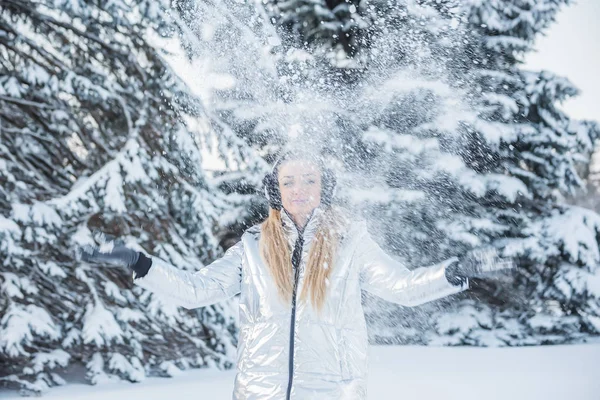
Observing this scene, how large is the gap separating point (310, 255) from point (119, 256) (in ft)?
2.41

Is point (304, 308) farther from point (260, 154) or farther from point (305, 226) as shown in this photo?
point (260, 154)

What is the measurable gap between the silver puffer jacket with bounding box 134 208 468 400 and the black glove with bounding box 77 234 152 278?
0.04 metres

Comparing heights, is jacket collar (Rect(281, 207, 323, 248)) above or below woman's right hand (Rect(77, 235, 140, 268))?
above

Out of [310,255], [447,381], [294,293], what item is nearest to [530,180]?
[447,381]

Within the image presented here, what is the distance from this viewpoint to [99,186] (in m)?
6.24

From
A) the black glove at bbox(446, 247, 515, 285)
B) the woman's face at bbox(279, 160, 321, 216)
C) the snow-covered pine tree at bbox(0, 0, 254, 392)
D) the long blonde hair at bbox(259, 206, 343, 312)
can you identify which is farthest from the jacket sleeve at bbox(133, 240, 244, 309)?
the snow-covered pine tree at bbox(0, 0, 254, 392)

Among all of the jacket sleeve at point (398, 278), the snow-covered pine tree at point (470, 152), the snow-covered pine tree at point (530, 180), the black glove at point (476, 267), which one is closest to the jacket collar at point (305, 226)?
the jacket sleeve at point (398, 278)

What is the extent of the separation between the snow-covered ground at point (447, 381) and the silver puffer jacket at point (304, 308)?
3159mm

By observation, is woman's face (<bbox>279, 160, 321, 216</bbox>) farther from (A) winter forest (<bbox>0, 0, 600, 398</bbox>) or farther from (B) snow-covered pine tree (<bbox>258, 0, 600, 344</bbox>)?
(B) snow-covered pine tree (<bbox>258, 0, 600, 344</bbox>)

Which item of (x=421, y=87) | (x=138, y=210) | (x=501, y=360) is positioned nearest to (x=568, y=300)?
(x=501, y=360)

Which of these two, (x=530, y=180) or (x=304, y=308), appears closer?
(x=304, y=308)

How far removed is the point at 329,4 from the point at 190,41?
4577 mm

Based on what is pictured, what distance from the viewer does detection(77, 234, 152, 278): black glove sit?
2.23 metres

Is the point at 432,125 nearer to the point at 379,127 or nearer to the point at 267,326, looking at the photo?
the point at 379,127
